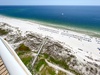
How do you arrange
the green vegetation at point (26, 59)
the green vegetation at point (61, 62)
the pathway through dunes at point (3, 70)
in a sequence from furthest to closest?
1. the green vegetation at point (26, 59)
2. the green vegetation at point (61, 62)
3. the pathway through dunes at point (3, 70)

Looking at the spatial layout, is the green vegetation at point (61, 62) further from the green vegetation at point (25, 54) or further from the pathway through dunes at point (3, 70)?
the pathway through dunes at point (3, 70)

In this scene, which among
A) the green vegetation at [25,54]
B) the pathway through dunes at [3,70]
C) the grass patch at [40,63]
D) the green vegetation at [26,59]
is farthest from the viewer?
the green vegetation at [26,59]

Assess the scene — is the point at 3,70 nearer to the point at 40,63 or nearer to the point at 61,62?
the point at 40,63

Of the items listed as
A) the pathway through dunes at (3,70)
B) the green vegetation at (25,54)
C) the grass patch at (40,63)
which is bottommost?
the green vegetation at (25,54)

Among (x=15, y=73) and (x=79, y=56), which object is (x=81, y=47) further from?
(x=15, y=73)

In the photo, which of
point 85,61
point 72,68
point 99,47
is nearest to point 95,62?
point 85,61

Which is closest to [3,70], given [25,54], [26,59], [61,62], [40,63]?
[40,63]

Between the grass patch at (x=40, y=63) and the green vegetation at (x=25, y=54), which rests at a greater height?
the grass patch at (x=40, y=63)

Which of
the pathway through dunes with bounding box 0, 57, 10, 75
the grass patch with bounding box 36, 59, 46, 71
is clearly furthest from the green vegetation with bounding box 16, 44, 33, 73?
the pathway through dunes with bounding box 0, 57, 10, 75

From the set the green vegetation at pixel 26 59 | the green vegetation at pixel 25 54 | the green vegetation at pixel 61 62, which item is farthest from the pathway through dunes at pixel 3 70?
the green vegetation at pixel 61 62

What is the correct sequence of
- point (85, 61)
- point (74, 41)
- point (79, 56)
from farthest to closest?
point (74, 41)
point (79, 56)
point (85, 61)

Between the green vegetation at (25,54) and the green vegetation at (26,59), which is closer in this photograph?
the green vegetation at (25,54)
